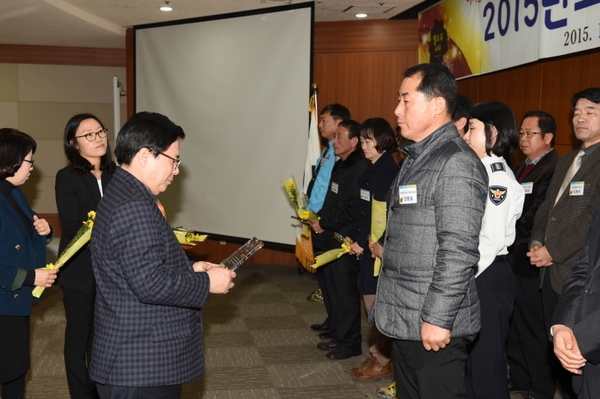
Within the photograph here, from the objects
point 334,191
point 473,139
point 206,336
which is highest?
point 473,139

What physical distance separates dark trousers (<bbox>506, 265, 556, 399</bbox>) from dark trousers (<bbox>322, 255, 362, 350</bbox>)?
3.43 ft

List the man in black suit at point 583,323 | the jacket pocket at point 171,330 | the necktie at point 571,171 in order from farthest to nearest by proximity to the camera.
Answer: the necktie at point 571,171, the jacket pocket at point 171,330, the man in black suit at point 583,323

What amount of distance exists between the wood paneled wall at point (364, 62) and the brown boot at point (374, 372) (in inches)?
142

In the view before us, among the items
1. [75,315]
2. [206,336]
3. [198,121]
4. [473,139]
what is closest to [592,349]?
[473,139]

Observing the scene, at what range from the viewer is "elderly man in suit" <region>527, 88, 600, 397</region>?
314cm

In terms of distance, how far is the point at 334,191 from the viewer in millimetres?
4395

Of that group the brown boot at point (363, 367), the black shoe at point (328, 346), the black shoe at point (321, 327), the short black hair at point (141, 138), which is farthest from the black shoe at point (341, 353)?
the short black hair at point (141, 138)

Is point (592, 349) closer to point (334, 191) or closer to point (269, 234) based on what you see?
point (334, 191)

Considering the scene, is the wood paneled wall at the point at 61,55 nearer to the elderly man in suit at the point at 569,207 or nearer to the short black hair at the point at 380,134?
the short black hair at the point at 380,134

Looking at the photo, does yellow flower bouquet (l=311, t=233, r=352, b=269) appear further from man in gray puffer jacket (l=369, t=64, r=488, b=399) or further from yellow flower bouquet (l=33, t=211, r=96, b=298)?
man in gray puffer jacket (l=369, t=64, r=488, b=399)

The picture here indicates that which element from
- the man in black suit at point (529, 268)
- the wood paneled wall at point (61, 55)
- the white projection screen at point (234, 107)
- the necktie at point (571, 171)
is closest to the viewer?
the necktie at point (571, 171)

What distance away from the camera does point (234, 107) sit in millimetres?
6621

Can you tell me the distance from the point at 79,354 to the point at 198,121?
4.13 meters

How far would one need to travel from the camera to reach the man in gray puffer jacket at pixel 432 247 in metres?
2.00
